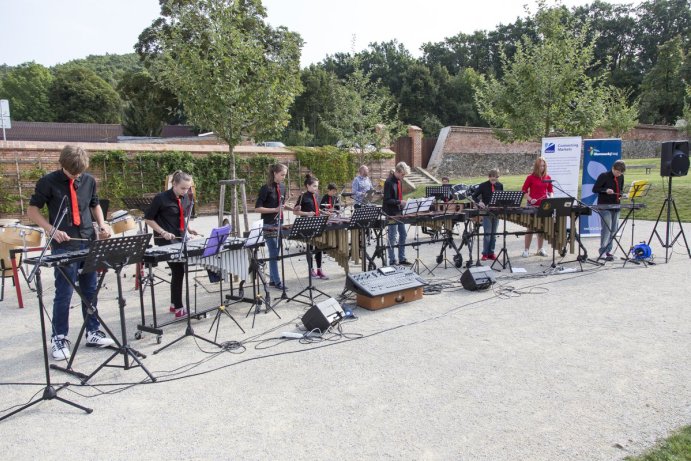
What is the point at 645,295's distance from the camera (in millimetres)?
7168

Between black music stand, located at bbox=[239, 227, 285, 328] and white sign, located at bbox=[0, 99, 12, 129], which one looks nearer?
black music stand, located at bbox=[239, 227, 285, 328]

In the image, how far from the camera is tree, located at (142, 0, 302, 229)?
982 centimetres

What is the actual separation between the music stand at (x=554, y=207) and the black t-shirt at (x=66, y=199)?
7.04m

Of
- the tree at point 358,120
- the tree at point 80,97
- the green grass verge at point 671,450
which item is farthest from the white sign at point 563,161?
the tree at point 80,97

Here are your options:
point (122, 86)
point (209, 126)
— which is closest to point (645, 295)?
point (209, 126)

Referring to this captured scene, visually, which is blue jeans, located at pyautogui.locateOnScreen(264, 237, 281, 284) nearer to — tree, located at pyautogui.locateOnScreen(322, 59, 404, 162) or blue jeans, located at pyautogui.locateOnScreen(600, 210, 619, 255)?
blue jeans, located at pyautogui.locateOnScreen(600, 210, 619, 255)

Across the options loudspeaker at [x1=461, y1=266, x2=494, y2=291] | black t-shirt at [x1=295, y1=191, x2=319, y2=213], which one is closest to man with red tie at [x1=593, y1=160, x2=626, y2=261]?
loudspeaker at [x1=461, y1=266, x2=494, y2=291]

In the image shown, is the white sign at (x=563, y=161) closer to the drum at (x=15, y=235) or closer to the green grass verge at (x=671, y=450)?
the green grass verge at (x=671, y=450)

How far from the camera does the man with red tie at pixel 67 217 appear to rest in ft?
16.1

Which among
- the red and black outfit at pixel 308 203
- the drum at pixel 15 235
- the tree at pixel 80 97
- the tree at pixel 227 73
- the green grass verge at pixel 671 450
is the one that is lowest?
the green grass verge at pixel 671 450

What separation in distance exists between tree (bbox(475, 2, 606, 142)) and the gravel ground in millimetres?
9793

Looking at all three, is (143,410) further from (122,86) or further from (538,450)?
(122,86)

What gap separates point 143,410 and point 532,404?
3090 mm

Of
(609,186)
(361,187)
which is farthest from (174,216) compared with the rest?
(609,186)
